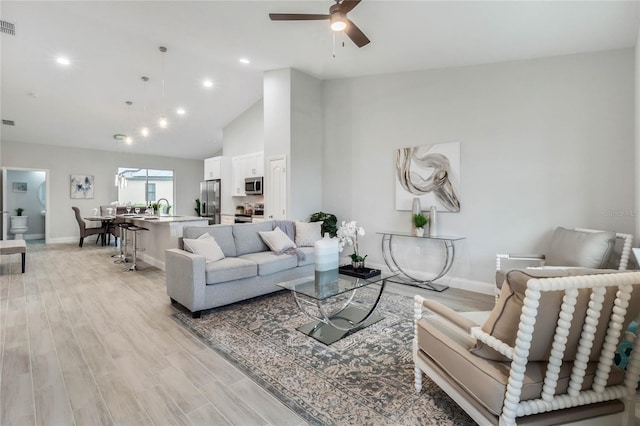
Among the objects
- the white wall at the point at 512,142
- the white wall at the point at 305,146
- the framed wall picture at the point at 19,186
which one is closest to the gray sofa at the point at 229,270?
the white wall at the point at 305,146

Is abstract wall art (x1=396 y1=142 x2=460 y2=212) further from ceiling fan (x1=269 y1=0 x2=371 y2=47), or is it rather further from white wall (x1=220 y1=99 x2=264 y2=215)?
white wall (x1=220 y1=99 x2=264 y2=215)

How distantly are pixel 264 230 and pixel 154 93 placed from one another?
4307mm

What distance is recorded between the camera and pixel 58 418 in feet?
5.71

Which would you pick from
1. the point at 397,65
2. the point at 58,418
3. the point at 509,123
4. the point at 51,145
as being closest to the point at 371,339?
the point at 58,418

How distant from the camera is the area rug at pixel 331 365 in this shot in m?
1.78

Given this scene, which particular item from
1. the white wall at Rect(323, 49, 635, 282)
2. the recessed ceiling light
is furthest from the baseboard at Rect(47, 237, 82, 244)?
the white wall at Rect(323, 49, 635, 282)

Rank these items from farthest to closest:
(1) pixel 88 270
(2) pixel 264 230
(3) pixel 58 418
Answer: (1) pixel 88 270, (2) pixel 264 230, (3) pixel 58 418

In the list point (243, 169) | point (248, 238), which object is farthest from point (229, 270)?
point (243, 169)

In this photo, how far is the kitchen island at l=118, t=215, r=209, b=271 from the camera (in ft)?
16.1

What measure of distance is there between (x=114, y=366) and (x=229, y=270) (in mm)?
1339

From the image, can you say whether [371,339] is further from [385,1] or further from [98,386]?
[385,1]

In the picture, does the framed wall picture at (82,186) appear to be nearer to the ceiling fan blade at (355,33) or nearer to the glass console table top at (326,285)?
the glass console table top at (326,285)

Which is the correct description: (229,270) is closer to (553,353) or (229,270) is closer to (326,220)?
(326,220)

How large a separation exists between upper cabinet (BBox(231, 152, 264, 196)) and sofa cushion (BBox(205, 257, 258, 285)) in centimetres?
353
